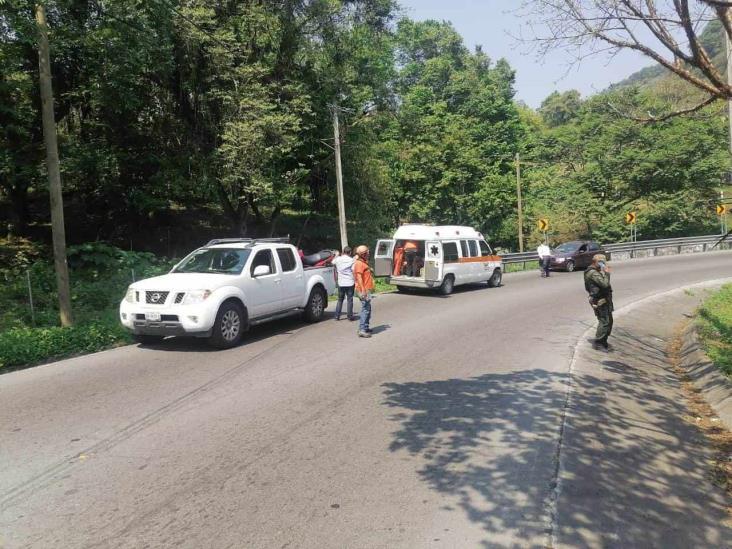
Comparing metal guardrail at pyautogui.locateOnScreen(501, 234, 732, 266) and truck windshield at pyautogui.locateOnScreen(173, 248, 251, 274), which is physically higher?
truck windshield at pyautogui.locateOnScreen(173, 248, 251, 274)

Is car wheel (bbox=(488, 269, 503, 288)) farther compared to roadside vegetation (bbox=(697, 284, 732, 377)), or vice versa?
car wheel (bbox=(488, 269, 503, 288))

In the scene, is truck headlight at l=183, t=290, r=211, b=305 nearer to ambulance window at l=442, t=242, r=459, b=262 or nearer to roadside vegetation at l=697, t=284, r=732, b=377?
roadside vegetation at l=697, t=284, r=732, b=377

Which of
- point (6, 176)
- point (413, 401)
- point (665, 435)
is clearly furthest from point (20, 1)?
point (665, 435)

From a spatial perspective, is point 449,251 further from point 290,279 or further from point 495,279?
point 290,279

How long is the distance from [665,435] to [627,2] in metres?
5.06

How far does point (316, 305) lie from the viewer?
507 inches

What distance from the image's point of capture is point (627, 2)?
6.67 metres

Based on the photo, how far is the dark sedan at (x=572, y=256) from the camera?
27875mm

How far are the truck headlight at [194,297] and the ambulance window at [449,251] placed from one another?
1000cm

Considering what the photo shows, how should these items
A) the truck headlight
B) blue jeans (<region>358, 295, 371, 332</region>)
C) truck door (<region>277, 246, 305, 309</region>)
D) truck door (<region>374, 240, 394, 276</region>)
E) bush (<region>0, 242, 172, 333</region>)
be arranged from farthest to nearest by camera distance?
truck door (<region>374, 240, 394, 276</region>), bush (<region>0, 242, 172, 333</region>), truck door (<region>277, 246, 305, 309</region>), blue jeans (<region>358, 295, 371, 332</region>), the truck headlight

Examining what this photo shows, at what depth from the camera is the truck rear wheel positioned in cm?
1263

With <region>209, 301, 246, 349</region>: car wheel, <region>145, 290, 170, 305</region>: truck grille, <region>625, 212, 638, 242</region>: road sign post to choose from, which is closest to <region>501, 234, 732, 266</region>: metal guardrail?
<region>625, 212, 638, 242</region>: road sign post

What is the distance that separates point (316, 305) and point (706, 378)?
25.7 feet

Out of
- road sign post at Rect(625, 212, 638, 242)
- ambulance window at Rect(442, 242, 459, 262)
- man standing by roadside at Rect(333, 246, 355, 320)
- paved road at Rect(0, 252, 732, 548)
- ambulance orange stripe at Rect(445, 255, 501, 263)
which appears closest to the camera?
paved road at Rect(0, 252, 732, 548)
